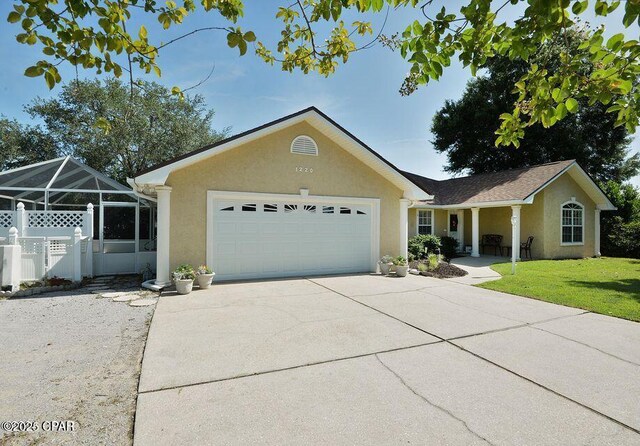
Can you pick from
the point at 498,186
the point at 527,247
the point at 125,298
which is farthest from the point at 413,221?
the point at 125,298

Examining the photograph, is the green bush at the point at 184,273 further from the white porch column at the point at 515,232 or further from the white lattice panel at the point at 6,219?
the white porch column at the point at 515,232

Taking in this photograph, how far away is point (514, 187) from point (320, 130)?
11543 millimetres

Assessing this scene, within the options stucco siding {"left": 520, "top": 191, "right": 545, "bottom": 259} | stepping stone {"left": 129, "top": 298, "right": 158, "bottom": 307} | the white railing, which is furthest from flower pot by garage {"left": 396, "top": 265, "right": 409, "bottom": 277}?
the white railing

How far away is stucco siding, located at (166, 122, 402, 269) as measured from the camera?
9125mm

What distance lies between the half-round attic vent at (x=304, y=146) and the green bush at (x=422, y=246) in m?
6.41

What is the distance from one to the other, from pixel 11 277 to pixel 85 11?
8874mm

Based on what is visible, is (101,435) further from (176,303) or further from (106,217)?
(106,217)

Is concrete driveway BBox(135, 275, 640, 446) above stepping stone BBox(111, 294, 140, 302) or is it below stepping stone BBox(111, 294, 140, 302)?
below

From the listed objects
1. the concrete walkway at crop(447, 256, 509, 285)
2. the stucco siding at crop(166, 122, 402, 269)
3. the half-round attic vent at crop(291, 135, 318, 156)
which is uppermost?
the half-round attic vent at crop(291, 135, 318, 156)

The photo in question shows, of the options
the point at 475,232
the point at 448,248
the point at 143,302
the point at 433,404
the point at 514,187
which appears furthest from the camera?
the point at 475,232

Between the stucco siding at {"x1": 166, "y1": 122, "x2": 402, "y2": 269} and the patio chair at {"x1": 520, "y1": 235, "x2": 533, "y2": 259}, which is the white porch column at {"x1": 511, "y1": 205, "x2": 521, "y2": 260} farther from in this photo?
the stucco siding at {"x1": 166, "y1": 122, "x2": 402, "y2": 269}

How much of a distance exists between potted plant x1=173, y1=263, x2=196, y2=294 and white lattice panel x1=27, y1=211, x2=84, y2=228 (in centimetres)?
448

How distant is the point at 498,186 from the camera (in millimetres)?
17984

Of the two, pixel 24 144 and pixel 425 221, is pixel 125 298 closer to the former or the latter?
pixel 425 221
